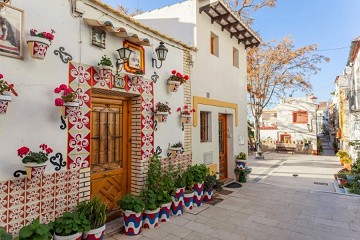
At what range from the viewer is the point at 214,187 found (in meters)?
6.32

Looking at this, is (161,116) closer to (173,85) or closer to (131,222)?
(173,85)

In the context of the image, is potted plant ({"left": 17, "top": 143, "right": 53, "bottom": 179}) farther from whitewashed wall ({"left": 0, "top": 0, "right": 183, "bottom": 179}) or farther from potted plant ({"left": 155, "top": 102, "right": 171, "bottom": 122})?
potted plant ({"left": 155, "top": 102, "right": 171, "bottom": 122})

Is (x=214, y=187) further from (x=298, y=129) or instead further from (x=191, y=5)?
(x=298, y=129)

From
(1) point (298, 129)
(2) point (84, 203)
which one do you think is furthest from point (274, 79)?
(2) point (84, 203)

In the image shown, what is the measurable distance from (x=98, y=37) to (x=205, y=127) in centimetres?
448

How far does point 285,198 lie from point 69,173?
19.8 feet

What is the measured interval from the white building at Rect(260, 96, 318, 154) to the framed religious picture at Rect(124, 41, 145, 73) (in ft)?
65.4

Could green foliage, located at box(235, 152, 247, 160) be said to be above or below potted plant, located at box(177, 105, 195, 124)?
below

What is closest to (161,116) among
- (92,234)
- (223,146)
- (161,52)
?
(161,52)

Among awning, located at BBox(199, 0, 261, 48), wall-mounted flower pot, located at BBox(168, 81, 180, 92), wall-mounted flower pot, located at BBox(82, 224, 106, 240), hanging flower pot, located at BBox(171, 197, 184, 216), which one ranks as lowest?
hanging flower pot, located at BBox(171, 197, 184, 216)

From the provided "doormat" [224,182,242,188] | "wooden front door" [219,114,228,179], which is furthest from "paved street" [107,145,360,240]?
"wooden front door" [219,114,228,179]

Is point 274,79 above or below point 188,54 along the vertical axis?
above

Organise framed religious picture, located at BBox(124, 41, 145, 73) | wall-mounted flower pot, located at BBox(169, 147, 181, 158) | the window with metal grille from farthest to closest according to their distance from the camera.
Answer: the window with metal grille, wall-mounted flower pot, located at BBox(169, 147, 181, 158), framed religious picture, located at BBox(124, 41, 145, 73)

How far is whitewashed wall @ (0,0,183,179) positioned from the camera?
285 centimetres
